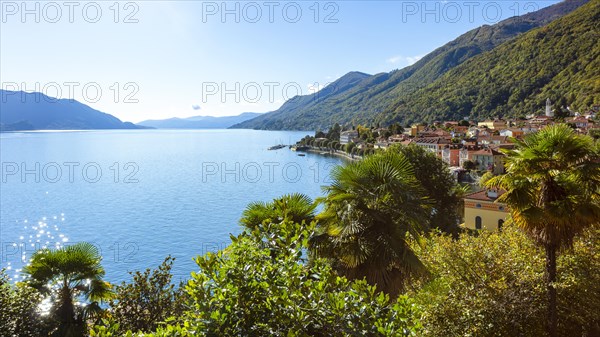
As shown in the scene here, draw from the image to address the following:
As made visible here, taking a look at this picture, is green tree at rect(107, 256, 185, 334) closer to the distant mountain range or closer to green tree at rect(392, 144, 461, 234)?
green tree at rect(392, 144, 461, 234)

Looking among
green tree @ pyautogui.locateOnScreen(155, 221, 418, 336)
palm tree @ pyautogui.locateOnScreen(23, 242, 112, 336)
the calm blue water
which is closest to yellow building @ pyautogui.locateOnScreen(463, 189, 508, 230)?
the calm blue water

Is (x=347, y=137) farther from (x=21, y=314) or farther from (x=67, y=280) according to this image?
(x=21, y=314)

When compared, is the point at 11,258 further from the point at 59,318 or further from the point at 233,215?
the point at 59,318

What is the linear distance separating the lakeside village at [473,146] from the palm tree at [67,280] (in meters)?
7.03

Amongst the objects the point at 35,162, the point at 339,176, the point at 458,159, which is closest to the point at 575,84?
the point at 458,159

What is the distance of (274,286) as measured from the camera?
Result: 357 centimetres

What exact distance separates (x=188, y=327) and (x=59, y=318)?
6685 mm

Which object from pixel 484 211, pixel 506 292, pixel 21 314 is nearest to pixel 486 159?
pixel 484 211

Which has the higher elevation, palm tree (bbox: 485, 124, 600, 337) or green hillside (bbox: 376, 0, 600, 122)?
green hillside (bbox: 376, 0, 600, 122)

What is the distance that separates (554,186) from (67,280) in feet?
33.1

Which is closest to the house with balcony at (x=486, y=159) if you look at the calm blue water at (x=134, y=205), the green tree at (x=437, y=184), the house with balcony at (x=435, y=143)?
the house with balcony at (x=435, y=143)

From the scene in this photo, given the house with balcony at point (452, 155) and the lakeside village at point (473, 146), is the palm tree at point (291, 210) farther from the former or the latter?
the house with balcony at point (452, 155)

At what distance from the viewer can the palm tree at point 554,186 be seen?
698cm

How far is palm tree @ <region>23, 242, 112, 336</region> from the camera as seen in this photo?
27.0 feet
